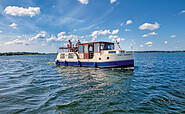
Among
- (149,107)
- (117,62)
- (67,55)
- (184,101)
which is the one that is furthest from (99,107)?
(67,55)

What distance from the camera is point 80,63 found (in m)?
23.2

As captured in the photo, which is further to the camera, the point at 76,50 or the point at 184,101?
the point at 76,50

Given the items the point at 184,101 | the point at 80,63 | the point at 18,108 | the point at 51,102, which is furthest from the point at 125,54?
the point at 18,108

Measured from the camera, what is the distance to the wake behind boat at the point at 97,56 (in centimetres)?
1888

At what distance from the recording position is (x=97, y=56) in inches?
812

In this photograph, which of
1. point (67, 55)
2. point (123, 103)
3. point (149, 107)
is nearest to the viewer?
point (149, 107)

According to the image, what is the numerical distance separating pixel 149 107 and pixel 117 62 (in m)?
13.2

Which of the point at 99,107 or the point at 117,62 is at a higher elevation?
the point at 117,62

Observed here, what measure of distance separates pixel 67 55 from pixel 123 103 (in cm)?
2175

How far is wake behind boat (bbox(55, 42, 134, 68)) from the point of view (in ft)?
61.9

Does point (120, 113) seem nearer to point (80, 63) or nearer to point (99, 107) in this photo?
point (99, 107)

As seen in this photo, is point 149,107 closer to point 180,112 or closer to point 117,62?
point 180,112

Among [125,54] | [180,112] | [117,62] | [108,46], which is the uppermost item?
[108,46]

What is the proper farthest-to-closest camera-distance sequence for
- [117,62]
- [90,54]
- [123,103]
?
[90,54] < [117,62] < [123,103]
